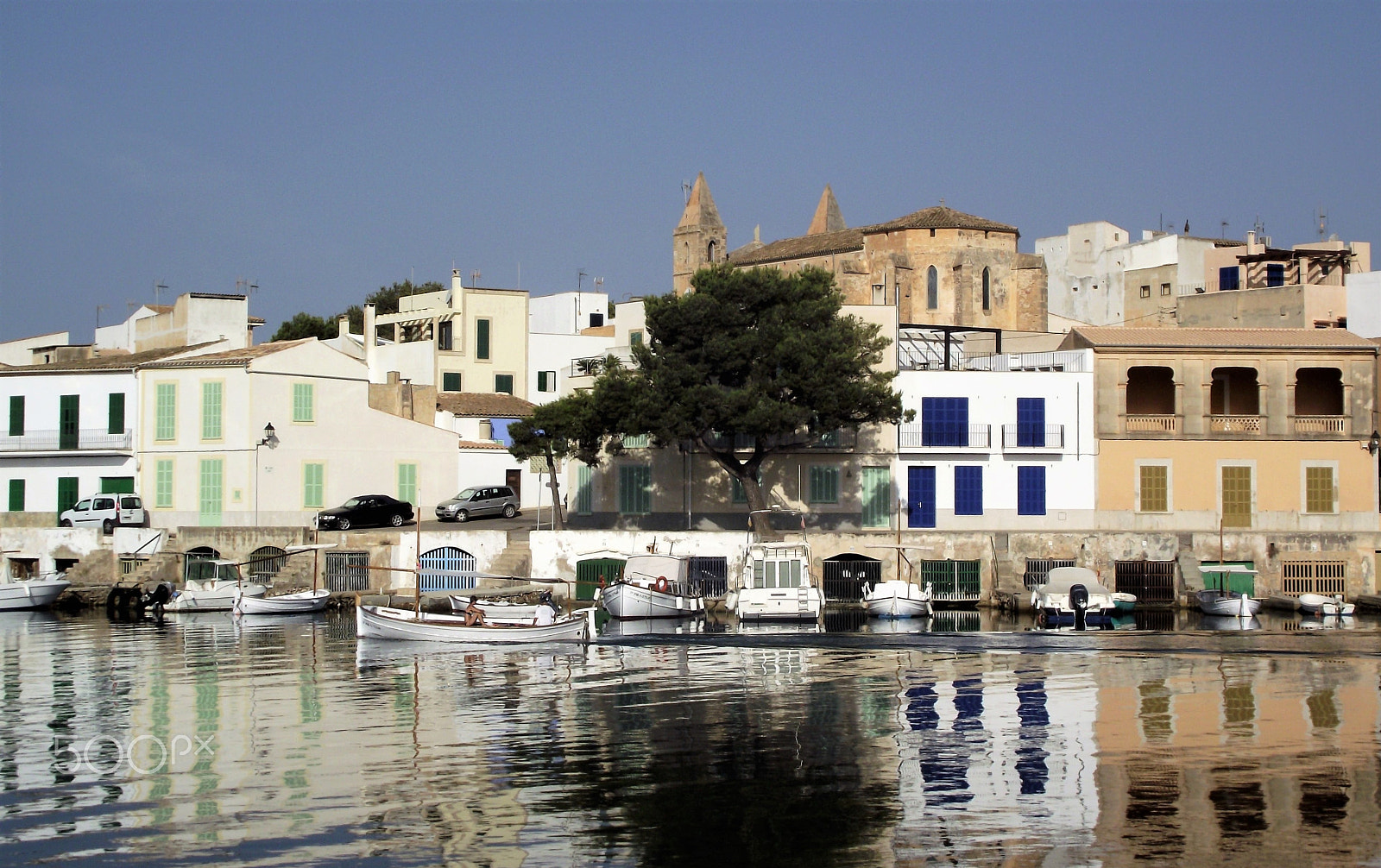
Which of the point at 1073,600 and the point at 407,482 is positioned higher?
the point at 407,482

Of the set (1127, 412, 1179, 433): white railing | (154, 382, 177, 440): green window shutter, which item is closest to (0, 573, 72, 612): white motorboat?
(154, 382, 177, 440): green window shutter

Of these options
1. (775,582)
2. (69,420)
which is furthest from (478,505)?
(69,420)

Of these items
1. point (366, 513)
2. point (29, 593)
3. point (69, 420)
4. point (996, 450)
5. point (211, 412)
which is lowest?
point (29, 593)

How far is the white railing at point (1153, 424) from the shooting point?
52.5m

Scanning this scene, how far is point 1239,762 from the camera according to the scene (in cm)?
2384

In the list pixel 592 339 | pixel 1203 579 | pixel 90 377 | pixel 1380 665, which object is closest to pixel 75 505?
pixel 90 377

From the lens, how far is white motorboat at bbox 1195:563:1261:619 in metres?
45.2

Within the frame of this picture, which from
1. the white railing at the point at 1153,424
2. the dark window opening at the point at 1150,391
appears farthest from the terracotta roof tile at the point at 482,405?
the white railing at the point at 1153,424

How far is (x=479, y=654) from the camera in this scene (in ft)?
126

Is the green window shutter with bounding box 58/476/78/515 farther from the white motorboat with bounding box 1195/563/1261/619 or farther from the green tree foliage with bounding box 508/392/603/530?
the white motorboat with bounding box 1195/563/1261/619

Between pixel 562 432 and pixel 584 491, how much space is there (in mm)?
3741

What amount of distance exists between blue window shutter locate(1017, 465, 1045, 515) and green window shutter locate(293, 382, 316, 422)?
82.8ft

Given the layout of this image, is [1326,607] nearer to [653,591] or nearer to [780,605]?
[780,605]

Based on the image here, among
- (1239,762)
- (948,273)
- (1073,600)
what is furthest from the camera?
(948,273)
